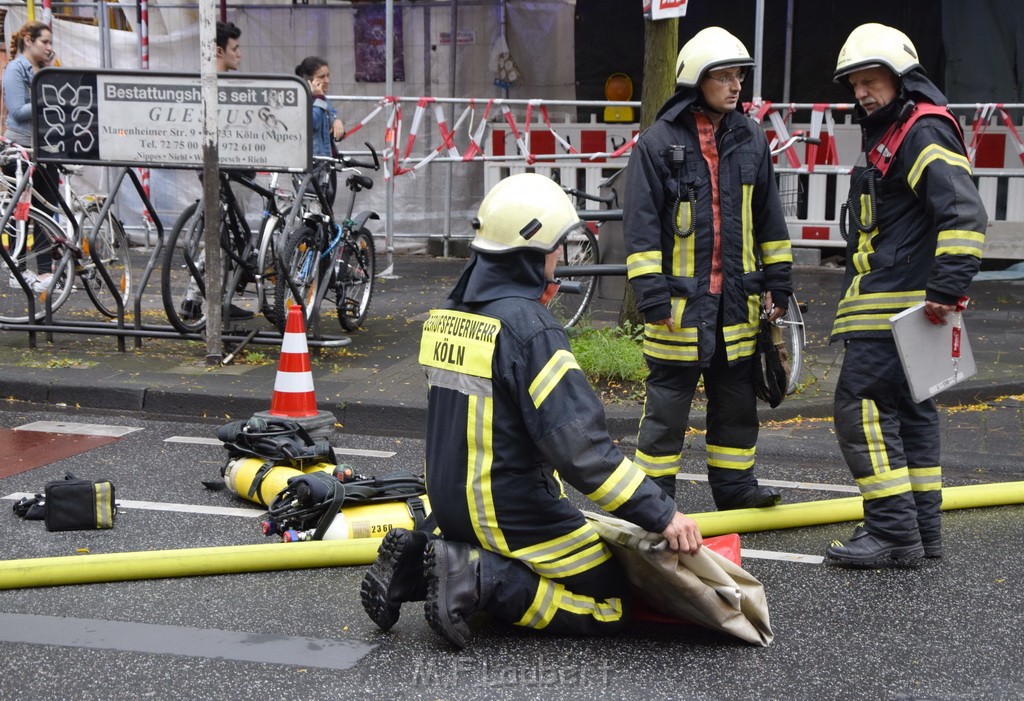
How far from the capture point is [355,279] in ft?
30.2

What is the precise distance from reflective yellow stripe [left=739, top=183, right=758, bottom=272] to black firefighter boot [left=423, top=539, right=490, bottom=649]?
1.87m

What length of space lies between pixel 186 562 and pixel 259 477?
906 mm

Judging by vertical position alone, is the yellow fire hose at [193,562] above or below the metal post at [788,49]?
below

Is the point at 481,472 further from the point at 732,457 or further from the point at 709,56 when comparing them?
the point at 709,56

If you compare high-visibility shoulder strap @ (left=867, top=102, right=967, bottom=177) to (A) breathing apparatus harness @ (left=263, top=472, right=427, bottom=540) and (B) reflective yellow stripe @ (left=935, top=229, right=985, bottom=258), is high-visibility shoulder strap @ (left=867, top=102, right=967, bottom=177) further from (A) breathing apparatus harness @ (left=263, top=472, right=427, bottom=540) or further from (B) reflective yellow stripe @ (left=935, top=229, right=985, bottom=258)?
(A) breathing apparatus harness @ (left=263, top=472, right=427, bottom=540)

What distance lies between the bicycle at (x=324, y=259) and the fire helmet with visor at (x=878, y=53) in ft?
13.6

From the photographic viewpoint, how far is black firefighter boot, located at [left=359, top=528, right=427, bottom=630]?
4.00 m

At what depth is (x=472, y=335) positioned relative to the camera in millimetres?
3955

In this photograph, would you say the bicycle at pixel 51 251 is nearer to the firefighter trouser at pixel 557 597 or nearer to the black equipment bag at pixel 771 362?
the black equipment bag at pixel 771 362

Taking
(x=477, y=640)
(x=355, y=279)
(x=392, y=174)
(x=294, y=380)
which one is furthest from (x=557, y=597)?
(x=392, y=174)

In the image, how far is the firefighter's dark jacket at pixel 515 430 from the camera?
380 centimetres

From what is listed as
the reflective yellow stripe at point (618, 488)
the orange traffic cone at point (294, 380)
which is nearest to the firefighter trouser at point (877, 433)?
the reflective yellow stripe at point (618, 488)

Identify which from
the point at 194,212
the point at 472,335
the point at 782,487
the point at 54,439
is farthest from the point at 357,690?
the point at 194,212

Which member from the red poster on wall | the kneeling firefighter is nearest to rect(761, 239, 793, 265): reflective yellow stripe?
the kneeling firefighter
